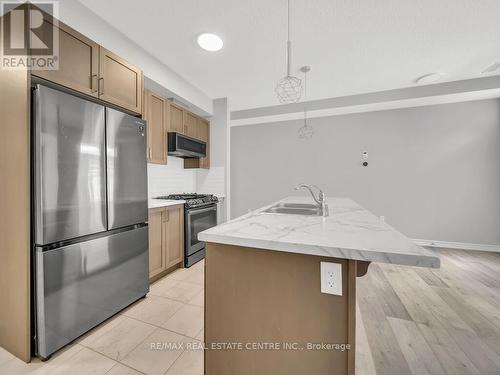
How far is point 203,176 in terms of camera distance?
3.85 metres

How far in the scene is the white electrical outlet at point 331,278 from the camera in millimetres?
813

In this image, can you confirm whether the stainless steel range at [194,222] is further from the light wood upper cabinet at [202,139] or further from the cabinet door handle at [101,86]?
the cabinet door handle at [101,86]

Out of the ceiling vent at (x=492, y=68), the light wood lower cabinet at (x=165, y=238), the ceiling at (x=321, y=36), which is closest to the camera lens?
the ceiling at (x=321, y=36)

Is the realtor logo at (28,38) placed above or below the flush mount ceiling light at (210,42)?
below

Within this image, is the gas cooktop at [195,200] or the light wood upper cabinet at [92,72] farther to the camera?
the gas cooktop at [195,200]

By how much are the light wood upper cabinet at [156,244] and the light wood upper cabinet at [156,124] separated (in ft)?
2.38

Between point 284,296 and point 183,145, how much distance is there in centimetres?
255

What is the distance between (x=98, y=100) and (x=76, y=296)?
1506mm

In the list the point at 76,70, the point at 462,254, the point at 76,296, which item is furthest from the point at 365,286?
the point at 76,70

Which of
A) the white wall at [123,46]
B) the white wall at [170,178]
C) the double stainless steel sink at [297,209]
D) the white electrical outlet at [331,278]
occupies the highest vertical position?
the white wall at [123,46]

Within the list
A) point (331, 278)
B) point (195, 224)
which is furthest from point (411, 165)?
point (331, 278)

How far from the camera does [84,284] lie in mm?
1533

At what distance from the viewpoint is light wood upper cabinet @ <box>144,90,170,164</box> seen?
99.5 inches

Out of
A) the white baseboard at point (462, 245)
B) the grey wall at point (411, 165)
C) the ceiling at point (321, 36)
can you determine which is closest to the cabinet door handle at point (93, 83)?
the ceiling at point (321, 36)
